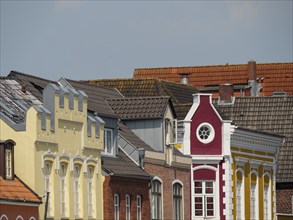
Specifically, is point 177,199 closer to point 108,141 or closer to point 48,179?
point 108,141

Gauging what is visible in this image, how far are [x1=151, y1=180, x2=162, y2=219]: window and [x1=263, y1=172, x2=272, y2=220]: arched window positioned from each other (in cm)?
1392

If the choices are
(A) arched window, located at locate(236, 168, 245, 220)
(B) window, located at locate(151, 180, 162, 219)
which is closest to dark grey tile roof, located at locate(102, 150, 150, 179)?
(B) window, located at locate(151, 180, 162, 219)

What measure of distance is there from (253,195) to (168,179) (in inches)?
464

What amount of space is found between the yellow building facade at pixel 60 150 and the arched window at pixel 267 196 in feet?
69.0

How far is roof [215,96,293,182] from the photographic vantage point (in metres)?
A: 95.4

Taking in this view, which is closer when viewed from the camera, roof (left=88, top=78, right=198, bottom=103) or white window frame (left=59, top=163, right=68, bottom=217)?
white window frame (left=59, top=163, right=68, bottom=217)

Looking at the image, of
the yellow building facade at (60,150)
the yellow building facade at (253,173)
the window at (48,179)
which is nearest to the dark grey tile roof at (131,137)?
the yellow building facade at (60,150)

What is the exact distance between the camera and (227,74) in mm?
A: 127062

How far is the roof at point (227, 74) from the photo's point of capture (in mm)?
125312

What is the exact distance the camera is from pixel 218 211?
270 feet

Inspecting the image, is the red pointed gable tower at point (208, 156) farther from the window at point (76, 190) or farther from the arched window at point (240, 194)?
the window at point (76, 190)

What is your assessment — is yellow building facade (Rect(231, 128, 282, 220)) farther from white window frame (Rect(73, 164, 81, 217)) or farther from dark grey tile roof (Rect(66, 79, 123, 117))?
white window frame (Rect(73, 164, 81, 217))

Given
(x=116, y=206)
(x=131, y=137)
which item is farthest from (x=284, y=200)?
(x=116, y=206)

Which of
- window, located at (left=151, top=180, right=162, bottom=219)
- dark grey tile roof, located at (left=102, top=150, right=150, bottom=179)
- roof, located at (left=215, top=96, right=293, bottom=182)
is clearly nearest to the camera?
dark grey tile roof, located at (left=102, top=150, right=150, bottom=179)
